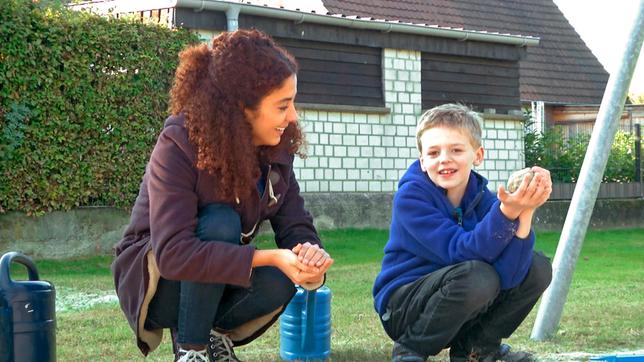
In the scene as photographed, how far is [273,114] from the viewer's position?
374 cm

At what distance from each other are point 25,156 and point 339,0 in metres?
10.2

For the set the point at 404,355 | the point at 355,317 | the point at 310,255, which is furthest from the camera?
the point at 355,317

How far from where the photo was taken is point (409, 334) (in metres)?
4.01

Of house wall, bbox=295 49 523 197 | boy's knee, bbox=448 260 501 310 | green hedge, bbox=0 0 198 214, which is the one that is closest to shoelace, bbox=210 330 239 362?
boy's knee, bbox=448 260 501 310

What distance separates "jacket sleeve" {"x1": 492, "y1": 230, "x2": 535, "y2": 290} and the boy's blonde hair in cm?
51

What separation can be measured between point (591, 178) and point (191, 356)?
2450mm

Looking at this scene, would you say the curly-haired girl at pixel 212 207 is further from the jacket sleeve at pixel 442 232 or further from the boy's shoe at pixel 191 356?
the jacket sleeve at pixel 442 232

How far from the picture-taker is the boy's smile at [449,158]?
4.07 metres

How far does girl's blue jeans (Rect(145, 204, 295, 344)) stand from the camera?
12.0ft

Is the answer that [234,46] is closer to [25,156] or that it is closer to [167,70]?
[25,156]

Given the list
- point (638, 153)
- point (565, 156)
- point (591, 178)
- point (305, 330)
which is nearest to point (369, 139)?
point (565, 156)

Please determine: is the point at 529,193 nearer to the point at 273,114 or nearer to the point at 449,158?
the point at 449,158

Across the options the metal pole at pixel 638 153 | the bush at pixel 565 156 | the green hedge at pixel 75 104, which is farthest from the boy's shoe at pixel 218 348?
Result: the metal pole at pixel 638 153

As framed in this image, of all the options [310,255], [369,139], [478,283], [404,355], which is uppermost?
[369,139]
